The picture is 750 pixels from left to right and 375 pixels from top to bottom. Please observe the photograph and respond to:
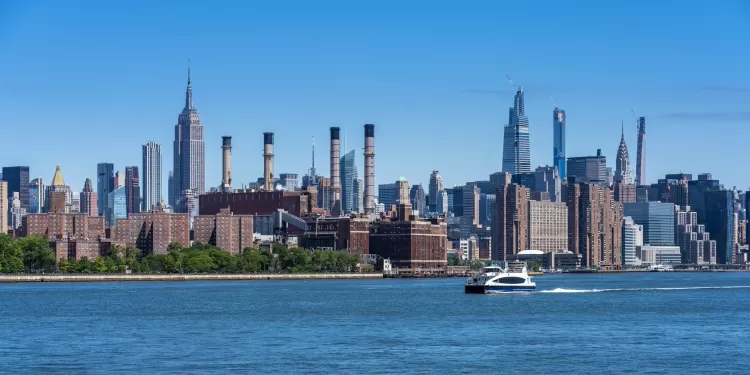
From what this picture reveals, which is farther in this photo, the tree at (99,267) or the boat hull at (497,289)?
the tree at (99,267)

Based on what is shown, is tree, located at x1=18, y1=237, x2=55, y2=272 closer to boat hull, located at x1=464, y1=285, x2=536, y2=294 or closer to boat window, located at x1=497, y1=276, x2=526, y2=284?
boat hull, located at x1=464, y1=285, x2=536, y2=294

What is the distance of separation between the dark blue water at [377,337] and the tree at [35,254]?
269ft

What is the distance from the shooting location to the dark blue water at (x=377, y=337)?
57.7 metres

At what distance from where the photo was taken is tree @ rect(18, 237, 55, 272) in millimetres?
191000

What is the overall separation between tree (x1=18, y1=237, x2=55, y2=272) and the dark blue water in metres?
82.1

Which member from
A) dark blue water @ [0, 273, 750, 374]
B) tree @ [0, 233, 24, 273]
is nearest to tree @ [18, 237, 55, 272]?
tree @ [0, 233, 24, 273]

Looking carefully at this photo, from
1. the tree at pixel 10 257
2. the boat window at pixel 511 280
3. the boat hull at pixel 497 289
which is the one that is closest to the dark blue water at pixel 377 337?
the boat hull at pixel 497 289

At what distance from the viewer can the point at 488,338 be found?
7006 cm

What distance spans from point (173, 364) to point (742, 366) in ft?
71.1

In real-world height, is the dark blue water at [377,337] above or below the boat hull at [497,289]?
below

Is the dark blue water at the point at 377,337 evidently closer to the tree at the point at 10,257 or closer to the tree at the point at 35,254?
the tree at the point at 10,257

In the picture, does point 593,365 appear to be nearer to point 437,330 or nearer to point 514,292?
point 437,330

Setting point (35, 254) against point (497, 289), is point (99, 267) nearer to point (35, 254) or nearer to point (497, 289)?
point (35, 254)

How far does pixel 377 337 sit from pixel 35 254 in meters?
127
